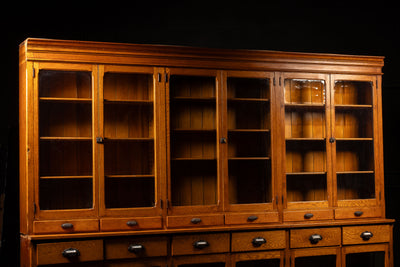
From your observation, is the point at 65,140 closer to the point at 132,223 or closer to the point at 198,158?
the point at 132,223

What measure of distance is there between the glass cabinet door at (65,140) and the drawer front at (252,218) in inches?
44.2

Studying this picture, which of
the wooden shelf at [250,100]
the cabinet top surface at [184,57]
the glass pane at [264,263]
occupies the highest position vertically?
the cabinet top surface at [184,57]

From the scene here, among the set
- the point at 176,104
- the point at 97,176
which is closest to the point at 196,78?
the point at 176,104

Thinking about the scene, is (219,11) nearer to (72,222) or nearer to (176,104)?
(176,104)

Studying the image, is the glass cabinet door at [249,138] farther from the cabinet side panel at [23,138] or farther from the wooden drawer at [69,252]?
the cabinet side panel at [23,138]

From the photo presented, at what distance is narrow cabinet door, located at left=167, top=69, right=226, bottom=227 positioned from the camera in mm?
4336

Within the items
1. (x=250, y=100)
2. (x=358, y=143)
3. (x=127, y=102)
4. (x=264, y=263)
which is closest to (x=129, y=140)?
(x=127, y=102)

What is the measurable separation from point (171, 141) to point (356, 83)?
1.76m

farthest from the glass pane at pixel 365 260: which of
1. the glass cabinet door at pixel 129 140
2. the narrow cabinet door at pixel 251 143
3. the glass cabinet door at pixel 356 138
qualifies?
the glass cabinet door at pixel 129 140

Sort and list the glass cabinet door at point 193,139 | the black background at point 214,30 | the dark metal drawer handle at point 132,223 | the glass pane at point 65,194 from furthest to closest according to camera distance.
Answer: the black background at point 214,30, the glass cabinet door at point 193,139, the dark metal drawer handle at point 132,223, the glass pane at point 65,194

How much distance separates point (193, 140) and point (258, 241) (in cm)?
97

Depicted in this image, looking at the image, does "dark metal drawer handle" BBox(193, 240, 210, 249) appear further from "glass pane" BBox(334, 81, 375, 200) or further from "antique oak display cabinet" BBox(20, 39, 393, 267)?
"glass pane" BBox(334, 81, 375, 200)

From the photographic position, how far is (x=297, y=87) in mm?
4648

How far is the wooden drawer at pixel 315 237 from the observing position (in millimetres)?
4438
